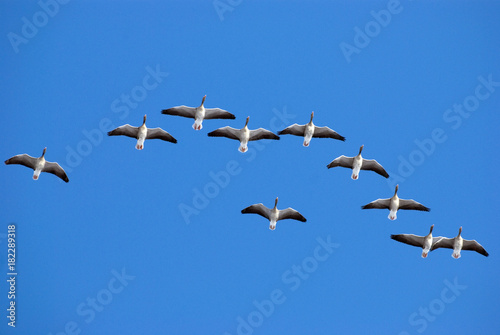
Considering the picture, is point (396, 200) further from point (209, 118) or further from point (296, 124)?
point (209, 118)

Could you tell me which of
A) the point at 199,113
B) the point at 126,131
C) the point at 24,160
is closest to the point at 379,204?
the point at 199,113

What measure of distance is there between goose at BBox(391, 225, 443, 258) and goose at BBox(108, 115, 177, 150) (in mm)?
13912

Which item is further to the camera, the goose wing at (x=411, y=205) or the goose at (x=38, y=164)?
the goose wing at (x=411, y=205)

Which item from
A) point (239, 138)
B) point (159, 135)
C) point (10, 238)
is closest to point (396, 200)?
point (239, 138)

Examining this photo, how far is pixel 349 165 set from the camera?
33.6 m

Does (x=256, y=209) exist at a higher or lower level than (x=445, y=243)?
higher

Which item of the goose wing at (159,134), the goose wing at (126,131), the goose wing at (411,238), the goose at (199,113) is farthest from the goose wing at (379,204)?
the goose wing at (126,131)

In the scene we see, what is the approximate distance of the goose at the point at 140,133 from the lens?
3212 cm

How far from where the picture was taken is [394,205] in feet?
109

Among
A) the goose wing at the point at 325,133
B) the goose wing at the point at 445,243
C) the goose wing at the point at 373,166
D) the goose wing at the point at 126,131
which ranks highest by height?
the goose wing at the point at 325,133

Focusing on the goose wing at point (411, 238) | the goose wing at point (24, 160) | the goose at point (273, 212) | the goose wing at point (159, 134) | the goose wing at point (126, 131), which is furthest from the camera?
the goose wing at point (411, 238)

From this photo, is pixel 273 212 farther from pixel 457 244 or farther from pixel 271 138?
pixel 457 244

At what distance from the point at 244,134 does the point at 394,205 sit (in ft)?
30.6

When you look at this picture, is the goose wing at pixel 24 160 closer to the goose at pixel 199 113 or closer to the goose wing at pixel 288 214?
the goose at pixel 199 113
